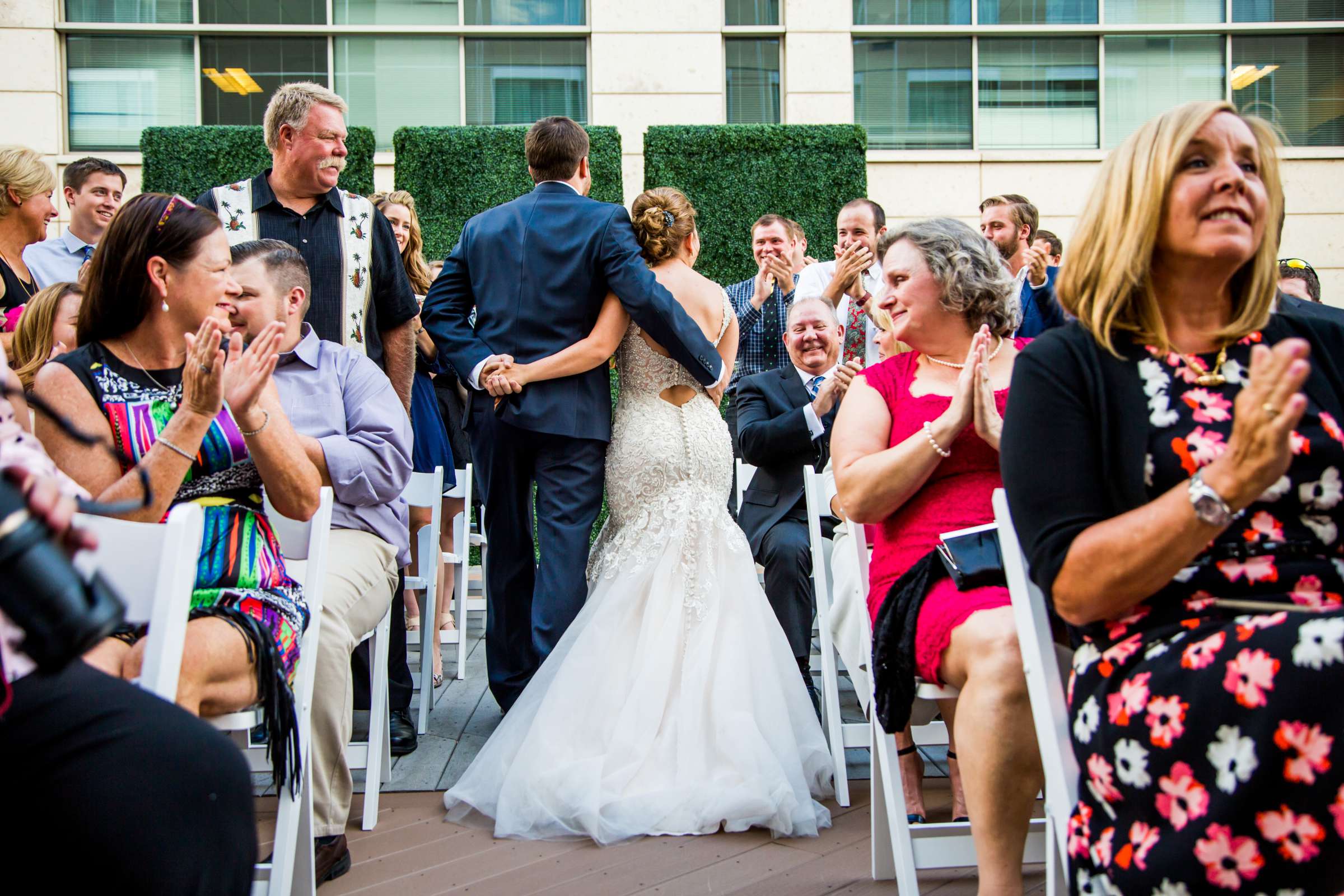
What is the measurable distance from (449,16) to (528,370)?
302 inches

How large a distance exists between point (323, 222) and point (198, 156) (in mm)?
5449

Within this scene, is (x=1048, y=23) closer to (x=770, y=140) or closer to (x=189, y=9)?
(x=770, y=140)

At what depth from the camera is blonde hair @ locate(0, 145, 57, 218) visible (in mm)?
4617

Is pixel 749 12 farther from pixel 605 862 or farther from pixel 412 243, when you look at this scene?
pixel 605 862

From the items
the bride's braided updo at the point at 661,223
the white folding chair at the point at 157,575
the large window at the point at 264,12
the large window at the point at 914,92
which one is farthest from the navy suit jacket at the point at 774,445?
the large window at the point at 264,12

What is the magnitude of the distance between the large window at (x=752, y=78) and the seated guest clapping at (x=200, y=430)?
8319mm

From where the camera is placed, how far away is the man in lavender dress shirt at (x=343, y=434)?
321 cm

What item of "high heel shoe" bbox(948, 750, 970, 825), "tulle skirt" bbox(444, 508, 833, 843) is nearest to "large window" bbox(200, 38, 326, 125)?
"tulle skirt" bbox(444, 508, 833, 843)

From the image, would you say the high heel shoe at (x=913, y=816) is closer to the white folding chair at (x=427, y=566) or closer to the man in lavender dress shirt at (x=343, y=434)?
the man in lavender dress shirt at (x=343, y=434)

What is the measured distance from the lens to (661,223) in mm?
4102

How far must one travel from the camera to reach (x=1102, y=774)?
1671mm

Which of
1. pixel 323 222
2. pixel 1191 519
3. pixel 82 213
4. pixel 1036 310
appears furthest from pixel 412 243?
pixel 1191 519

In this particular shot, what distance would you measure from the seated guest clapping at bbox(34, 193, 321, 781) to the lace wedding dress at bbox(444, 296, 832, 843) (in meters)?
1.01

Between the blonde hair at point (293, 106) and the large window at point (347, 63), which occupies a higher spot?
the large window at point (347, 63)
